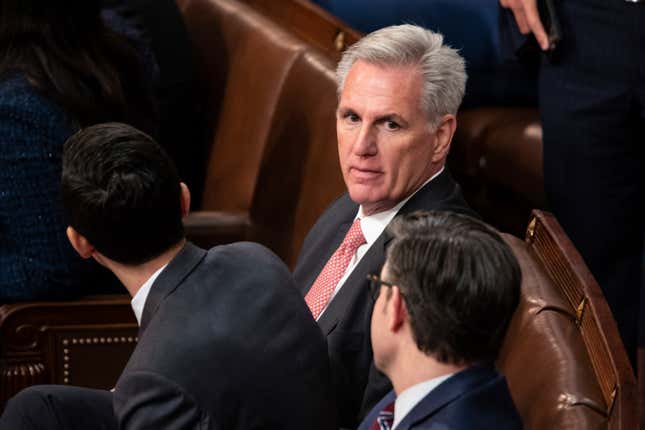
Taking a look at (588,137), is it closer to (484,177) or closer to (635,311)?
(635,311)

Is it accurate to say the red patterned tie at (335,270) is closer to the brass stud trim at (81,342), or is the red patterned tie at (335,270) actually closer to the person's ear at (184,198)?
the person's ear at (184,198)

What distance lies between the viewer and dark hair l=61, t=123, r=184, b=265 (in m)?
2.12

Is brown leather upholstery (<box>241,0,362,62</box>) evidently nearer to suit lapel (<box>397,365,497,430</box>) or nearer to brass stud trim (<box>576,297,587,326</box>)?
brass stud trim (<box>576,297,587,326</box>)

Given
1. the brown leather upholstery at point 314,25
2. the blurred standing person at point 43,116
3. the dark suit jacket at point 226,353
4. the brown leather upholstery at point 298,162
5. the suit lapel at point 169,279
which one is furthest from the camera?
the brown leather upholstery at point 314,25

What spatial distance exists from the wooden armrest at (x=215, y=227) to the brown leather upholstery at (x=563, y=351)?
1.14m

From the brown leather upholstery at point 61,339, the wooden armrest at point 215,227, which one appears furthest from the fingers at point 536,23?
the brown leather upholstery at point 61,339

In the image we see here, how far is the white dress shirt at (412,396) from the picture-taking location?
169 cm

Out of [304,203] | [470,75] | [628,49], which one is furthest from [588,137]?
[470,75]

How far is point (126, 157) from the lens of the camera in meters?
2.14

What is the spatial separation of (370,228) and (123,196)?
1.76ft

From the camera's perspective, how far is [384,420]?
5.98 ft

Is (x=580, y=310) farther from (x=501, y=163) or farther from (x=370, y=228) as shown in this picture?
(x=501, y=163)

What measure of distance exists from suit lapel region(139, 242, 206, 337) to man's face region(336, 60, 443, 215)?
42cm

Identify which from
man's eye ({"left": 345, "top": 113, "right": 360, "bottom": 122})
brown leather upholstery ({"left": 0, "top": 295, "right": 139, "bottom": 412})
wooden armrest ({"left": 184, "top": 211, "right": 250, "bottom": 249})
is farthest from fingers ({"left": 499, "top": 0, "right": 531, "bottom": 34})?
brown leather upholstery ({"left": 0, "top": 295, "right": 139, "bottom": 412})
